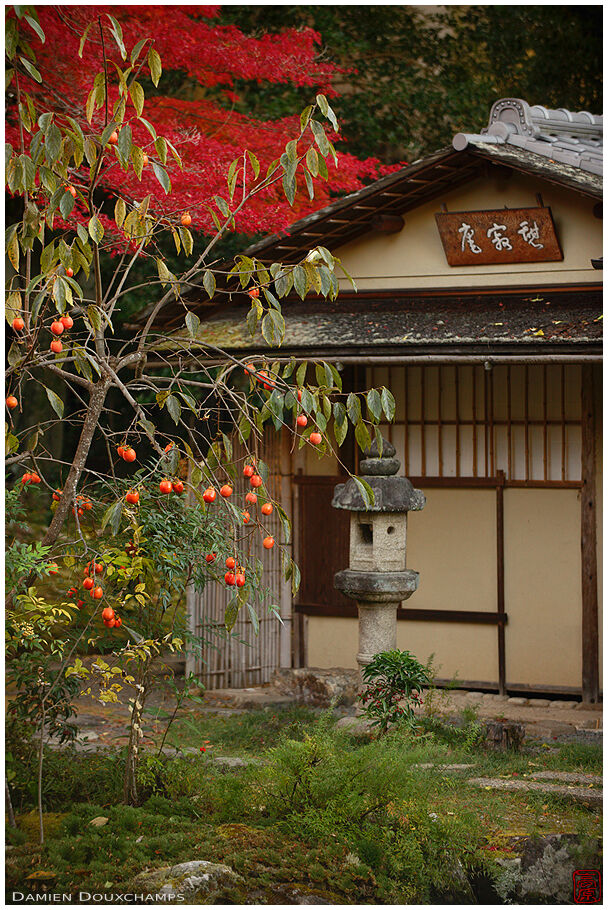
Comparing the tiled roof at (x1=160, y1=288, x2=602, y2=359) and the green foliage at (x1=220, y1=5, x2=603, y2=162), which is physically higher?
the green foliage at (x1=220, y1=5, x2=603, y2=162)

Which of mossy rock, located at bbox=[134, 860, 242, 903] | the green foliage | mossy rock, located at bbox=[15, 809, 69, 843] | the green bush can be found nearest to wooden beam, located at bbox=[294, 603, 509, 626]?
the green bush

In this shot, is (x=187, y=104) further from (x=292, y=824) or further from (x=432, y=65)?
(x=292, y=824)

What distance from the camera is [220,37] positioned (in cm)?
1049

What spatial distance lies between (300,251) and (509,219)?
198 cm

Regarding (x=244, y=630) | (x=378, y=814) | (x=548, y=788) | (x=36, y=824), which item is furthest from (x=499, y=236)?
(x=36, y=824)

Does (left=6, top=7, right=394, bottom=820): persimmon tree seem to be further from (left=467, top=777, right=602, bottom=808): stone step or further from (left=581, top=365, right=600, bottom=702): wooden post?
(left=581, top=365, right=600, bottom=702): wooden post

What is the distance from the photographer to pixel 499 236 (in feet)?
29.2

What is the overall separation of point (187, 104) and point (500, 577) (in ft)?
19.8

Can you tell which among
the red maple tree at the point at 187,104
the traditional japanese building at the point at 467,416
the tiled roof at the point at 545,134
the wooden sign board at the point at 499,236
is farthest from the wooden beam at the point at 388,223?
the tiled roof at the point at 545,134

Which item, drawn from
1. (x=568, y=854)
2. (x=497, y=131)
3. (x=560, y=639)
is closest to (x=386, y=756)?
(x=568, y=854)

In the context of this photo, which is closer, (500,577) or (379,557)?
(379,557)

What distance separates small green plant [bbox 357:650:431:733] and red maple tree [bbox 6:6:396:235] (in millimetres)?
4032

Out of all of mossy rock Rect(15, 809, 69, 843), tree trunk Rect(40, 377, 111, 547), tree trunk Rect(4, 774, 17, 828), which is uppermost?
tree trunk Rect(40, 377, 111, 547)

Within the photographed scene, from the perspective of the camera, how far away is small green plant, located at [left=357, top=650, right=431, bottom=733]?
674cm
